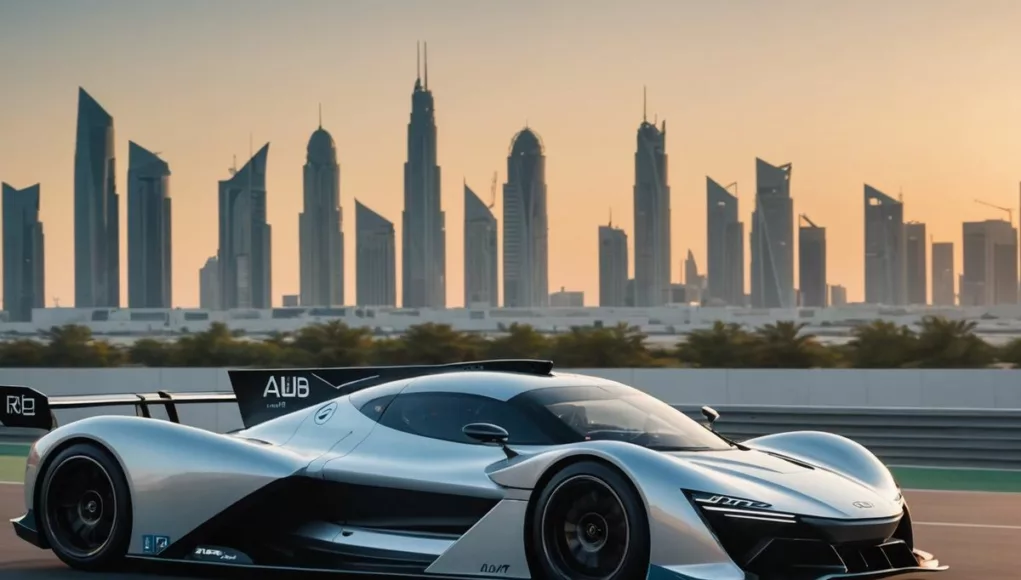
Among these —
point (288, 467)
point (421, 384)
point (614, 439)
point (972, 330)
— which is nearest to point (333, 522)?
point (288, 467)

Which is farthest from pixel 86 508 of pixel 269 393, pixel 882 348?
pixel 882 348

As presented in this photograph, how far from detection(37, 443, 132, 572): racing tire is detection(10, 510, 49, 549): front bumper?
0.04m

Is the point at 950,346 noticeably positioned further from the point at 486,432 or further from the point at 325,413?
the point at 486,432

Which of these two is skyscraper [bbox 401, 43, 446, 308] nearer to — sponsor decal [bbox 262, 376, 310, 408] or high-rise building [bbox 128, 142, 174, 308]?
high-rise building [bbox 128, 142, 174, 308]

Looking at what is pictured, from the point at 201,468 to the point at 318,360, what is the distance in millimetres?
25226

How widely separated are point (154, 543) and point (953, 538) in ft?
16.6

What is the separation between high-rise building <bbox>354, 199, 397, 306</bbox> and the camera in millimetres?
119000

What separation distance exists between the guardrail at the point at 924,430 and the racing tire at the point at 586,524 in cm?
939

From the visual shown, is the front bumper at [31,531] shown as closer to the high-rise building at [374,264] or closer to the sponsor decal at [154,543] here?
the sponsor decal at [154,543]

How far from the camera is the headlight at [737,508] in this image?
6.60 metres

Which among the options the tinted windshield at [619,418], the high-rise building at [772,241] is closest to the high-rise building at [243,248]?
the high-rise building at [772,241]

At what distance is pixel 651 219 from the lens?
389 feet

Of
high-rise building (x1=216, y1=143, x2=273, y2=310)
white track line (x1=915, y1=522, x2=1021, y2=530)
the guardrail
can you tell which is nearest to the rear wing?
white track line (x1=915, y1=522, x2=1021, y2=530)

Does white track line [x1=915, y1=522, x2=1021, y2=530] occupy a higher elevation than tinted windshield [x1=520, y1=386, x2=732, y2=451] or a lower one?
lower
